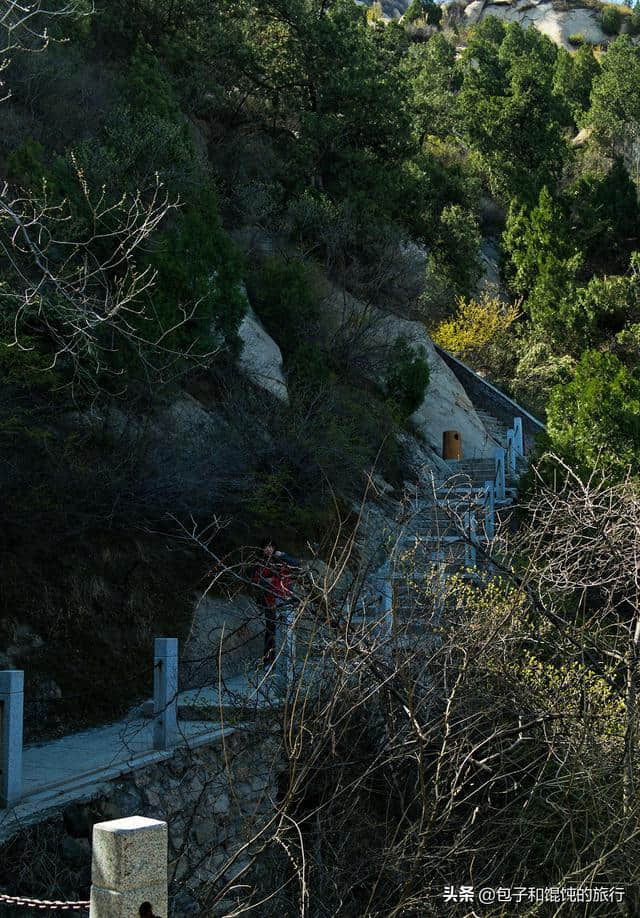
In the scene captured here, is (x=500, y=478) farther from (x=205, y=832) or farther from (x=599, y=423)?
(x=205, y=832)

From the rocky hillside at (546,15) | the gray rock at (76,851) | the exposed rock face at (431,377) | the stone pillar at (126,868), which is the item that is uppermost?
the stone pillar at (126,868)

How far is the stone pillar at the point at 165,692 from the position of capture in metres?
8.16

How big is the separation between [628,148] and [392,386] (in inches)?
1004

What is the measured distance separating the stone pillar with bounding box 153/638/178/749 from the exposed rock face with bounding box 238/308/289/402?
862 cm

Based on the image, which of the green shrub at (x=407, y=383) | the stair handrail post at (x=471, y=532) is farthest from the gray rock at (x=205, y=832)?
the green shrub at (x=407, y=383)

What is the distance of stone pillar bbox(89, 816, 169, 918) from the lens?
3553 mm

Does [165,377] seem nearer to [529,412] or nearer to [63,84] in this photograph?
[63,84]

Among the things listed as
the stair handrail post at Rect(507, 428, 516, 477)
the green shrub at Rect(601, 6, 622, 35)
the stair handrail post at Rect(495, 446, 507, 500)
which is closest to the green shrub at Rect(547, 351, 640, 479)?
the stair handrail post at Rect(495, 446, 507, 500)

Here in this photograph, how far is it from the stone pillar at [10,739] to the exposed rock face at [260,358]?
33.2 ft

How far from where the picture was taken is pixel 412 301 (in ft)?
83.7

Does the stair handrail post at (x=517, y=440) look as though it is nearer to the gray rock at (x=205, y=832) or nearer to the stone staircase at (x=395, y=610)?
the stone staircase at (x=395, y=610)

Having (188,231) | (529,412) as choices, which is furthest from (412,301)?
(188,231)

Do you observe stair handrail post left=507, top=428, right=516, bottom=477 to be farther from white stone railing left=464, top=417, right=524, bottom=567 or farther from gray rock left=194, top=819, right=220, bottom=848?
gray rock left=194, top=819, right=220, bottom=848

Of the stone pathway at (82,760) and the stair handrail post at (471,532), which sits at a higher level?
the stair handrail post at (471,532)
